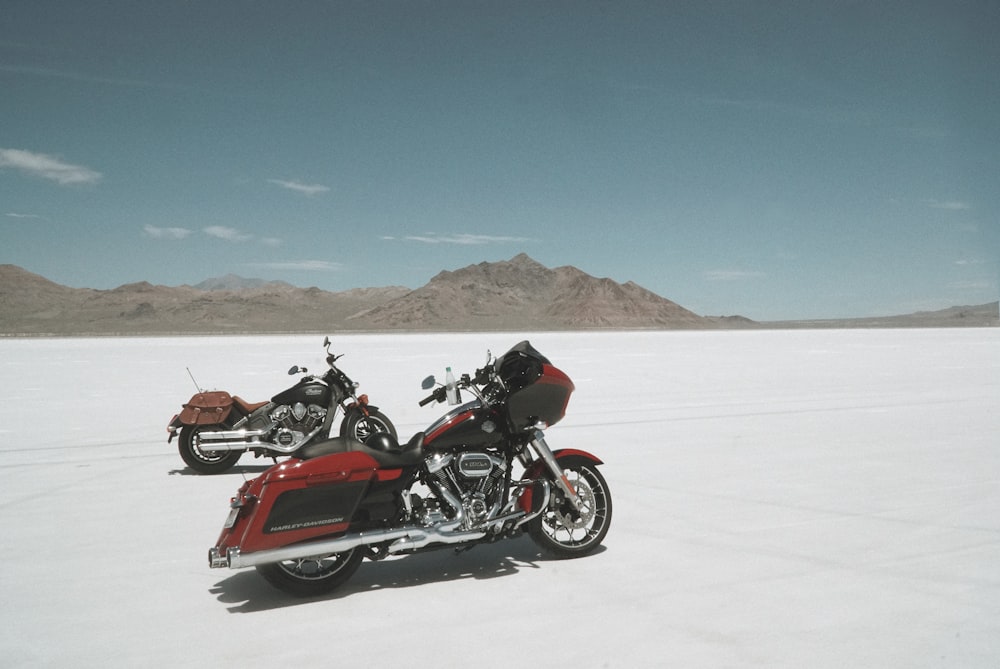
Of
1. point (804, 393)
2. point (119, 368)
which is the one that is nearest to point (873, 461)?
point (804, 393)

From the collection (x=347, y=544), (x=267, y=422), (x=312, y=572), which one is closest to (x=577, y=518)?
(x=347, y=544)

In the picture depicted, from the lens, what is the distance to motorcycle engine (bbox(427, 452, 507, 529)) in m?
4.98

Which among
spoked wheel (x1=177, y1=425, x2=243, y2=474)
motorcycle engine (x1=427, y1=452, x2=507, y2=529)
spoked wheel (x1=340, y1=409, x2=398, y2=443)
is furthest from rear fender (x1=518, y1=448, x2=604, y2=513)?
spoked wheel (x1=177, y1=425, x2=243, y2=474)

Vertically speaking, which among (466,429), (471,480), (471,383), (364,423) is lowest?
(364,423)

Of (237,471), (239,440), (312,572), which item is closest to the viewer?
(312,572)

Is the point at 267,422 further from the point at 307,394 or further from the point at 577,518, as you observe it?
the point at 577,518

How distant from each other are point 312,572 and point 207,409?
4611 mm

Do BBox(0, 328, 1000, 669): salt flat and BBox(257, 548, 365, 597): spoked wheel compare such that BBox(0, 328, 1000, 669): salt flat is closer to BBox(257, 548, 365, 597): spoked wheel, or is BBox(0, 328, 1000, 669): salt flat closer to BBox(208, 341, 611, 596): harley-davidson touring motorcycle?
BBox(257, 548, 365, 597): spoked wheel

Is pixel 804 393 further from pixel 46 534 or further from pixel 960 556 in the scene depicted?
pixel 46 534

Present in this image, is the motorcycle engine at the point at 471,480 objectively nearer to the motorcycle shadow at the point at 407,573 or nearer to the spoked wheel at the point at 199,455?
the motorcycle shadow at the point at 407,573

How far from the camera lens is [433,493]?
5.05m

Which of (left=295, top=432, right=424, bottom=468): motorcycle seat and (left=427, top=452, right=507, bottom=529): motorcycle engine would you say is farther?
(left=427, top=452, right=507, bottom=529): motorcycle engine

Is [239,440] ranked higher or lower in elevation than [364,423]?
lower

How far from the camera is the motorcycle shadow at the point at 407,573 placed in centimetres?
477
